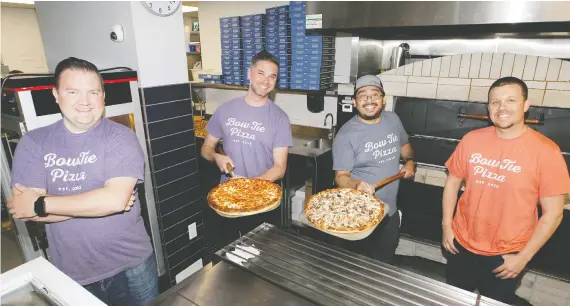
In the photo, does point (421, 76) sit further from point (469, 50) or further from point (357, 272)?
point (357, 272)

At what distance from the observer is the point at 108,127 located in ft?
5.49

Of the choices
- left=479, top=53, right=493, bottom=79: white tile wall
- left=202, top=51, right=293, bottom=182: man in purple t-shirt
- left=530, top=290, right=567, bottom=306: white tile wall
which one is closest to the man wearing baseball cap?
left=202, top=51, right=293, bottom=182: man in purple t-shirt

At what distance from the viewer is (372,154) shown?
7.56 ft

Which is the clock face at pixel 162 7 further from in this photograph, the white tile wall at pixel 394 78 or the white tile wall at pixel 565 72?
the white tile wall at pixel 565 72

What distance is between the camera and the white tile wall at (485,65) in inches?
104

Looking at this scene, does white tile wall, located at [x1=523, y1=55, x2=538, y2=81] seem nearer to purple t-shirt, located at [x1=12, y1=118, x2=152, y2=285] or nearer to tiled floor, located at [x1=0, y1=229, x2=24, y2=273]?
purple t-shirt, located at [x1=12, y1=118, x2=152, y2=285]

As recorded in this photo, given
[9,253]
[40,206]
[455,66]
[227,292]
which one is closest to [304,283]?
[227,292]

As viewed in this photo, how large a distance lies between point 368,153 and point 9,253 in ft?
13.3

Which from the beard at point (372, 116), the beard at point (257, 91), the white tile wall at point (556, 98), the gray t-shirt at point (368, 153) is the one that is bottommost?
the gray t-shirt at point (368, 153)

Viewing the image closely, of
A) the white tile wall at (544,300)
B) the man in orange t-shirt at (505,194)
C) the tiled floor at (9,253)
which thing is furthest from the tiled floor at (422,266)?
the tiled floor at (9,253)

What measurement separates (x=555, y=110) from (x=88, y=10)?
401cm

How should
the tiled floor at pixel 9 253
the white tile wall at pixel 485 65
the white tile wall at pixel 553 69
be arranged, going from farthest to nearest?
the tiled floor at pixel 9 253, the white tile wall at pixel 485 65, the white tile wall at pixel 553 69

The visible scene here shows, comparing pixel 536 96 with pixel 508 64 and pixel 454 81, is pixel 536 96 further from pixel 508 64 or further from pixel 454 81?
pixel 454 81

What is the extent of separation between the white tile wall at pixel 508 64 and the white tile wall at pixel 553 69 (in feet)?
0.79
